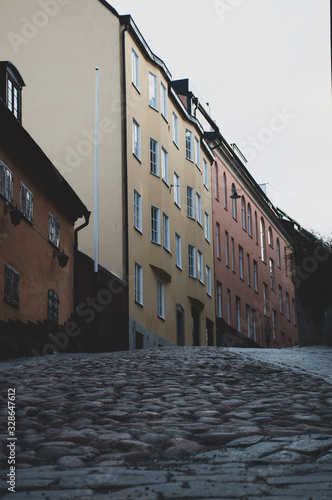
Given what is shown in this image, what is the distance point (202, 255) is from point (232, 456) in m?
35.7

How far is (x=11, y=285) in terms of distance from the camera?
65.9 feet

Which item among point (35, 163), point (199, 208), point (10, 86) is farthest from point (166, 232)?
point (35, 163)

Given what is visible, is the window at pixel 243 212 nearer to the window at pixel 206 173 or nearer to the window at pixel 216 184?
the window at pixel 216 184

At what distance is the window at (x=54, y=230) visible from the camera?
79.3 feet

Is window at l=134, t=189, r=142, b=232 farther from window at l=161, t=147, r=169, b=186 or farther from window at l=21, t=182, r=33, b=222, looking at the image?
window at l=21, t=182, r=33, b=222

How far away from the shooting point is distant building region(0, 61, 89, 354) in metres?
20.0

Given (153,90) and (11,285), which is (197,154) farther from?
(11,285)

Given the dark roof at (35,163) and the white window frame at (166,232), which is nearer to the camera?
the dark roof at (35,163)

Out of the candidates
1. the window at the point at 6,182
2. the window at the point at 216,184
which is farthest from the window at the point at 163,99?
the window at the point at 6,182

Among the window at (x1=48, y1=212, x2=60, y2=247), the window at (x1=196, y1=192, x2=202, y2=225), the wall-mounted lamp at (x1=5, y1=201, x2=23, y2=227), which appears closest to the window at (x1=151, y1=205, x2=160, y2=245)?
the window at (x1=196, y1=192, x2=202, y2=225)

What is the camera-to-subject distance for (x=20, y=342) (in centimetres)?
2031

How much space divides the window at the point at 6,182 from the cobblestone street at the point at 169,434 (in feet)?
20.2
